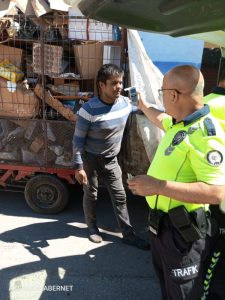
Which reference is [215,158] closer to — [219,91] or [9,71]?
[219,91]

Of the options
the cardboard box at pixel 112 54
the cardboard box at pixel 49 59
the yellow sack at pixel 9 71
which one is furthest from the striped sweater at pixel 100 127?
the yellow sack at pixel 9 71

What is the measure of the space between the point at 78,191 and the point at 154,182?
3091 mm

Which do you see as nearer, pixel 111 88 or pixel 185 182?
pixel 185 182

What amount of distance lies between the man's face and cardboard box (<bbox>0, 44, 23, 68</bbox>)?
119 cm

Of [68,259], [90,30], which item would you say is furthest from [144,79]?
[68,259]

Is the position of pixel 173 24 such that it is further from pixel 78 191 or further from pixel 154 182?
pixel 78 191

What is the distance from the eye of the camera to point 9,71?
13.6 ft

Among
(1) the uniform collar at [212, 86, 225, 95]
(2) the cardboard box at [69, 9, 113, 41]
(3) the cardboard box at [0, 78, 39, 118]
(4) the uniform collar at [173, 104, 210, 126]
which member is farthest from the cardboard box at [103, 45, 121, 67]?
(4) the uniform collar at [173, 104, 210, 126]

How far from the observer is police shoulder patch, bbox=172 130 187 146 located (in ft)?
6.93

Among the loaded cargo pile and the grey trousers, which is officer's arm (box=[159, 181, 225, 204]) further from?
the loaded cargo pile

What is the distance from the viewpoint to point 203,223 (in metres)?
2.22

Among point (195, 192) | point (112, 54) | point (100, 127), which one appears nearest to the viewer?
point (195, 192)

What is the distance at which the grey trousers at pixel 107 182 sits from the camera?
381 cm

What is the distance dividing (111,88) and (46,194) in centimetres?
164
